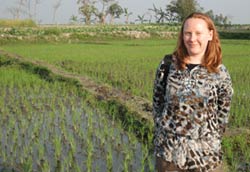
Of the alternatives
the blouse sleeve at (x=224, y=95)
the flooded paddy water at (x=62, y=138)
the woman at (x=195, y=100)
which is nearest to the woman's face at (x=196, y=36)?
the woman at (x=195, y=100)

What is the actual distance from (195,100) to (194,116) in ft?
0.23

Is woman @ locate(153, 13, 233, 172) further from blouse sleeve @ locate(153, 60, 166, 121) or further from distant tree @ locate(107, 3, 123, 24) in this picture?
distant tree @ locate(107, 3, 123, 24)

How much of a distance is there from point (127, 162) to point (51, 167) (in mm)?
693

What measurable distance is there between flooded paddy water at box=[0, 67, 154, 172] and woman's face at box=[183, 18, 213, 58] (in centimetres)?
172

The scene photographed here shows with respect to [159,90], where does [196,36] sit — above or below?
above

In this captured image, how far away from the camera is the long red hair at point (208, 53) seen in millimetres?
1751

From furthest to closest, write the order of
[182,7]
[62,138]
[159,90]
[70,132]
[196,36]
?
[182,7] < [70,132] < [62,138] < [159,90] < [196,36]

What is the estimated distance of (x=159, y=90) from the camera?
6.18ft

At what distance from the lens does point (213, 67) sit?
175 cm

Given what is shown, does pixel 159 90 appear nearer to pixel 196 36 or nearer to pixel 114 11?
pixel 196 36

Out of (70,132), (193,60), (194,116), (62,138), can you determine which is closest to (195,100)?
(194,116)

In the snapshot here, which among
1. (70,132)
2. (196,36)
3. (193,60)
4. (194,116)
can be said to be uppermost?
(196,36)

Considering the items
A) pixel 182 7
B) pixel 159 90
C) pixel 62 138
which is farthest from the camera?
pixel 182 7

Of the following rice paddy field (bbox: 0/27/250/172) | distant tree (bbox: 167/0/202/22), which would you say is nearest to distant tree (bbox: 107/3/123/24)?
distant tree (bbox: 167/0/202/22)
